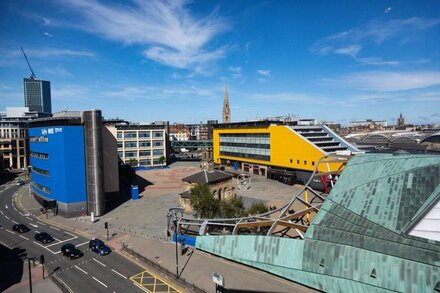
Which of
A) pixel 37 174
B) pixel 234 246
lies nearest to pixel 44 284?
pixel 234 246

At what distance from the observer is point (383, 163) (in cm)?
2936

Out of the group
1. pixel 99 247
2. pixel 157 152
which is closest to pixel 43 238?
pixel 99 247

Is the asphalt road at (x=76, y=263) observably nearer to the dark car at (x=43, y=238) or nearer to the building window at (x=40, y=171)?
the dark car at (x=43, y=238)

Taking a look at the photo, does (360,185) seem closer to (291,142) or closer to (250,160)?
(291,142)

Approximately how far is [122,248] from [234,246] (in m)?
16.4

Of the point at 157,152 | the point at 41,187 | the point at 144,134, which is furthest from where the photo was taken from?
the point at 157,152

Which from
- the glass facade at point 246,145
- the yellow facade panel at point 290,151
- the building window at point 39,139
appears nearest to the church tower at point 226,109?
the glass facade at point 246,145

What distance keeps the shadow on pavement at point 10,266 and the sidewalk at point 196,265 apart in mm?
8889

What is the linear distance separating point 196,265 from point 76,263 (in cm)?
1545

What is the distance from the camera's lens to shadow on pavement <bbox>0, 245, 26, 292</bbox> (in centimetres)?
3164

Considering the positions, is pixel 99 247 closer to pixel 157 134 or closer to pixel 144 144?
pixel 144 144

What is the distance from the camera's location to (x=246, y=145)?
10100cm

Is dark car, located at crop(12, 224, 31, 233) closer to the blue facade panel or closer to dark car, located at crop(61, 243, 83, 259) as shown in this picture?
the blue facade panel

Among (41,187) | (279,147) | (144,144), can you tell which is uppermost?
(279,147)
